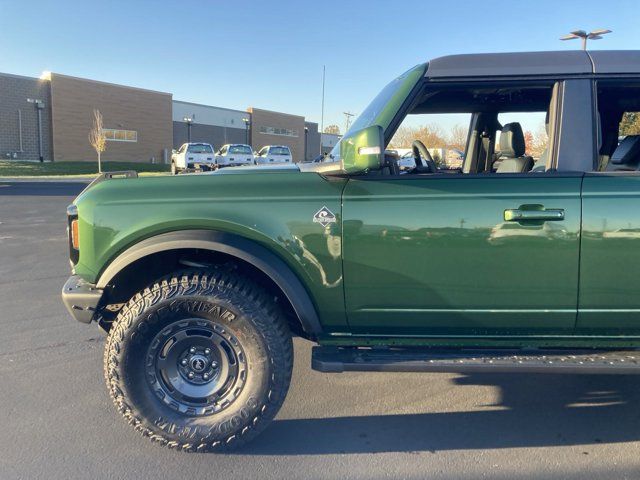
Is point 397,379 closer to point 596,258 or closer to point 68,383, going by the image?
point 596,258

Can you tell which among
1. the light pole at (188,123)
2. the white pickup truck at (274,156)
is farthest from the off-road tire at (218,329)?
the light pole at (188,123)

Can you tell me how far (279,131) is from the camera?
187 feet

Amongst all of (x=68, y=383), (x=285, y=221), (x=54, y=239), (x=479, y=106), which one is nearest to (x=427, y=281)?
(x=285, y=221)

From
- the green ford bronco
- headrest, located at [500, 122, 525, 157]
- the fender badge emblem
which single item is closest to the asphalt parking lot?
the green ford bronco

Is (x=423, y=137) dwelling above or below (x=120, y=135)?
below

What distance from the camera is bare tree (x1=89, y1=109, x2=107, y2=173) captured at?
3622 cm

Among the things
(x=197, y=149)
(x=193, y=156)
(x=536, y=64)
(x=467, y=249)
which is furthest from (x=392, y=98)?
(x=197, y=149)

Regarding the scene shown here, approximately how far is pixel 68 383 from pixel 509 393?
3.09 m

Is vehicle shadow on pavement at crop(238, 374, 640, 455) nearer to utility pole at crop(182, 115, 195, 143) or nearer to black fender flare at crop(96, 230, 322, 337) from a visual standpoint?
black fender flare at crop(96, 230, 322, 337)

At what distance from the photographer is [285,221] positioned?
277 centimetres

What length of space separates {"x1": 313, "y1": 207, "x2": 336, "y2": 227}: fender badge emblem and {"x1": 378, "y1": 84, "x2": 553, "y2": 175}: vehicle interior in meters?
0.47

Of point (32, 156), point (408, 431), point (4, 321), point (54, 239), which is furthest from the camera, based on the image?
point (32, 156)

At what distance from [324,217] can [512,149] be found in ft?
5.99

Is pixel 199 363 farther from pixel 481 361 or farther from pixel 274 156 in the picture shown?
pixel 274 156
